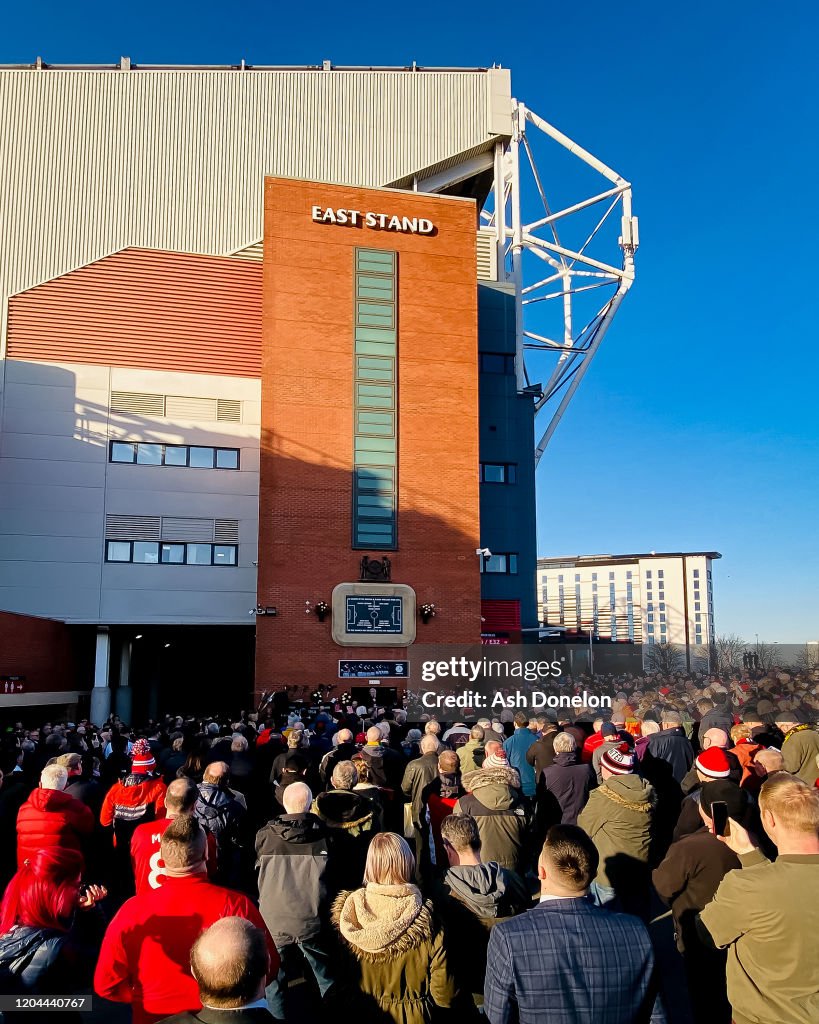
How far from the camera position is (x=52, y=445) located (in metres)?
34.2

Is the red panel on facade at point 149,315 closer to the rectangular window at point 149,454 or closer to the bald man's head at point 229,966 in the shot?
the rectangular window at point 149,454

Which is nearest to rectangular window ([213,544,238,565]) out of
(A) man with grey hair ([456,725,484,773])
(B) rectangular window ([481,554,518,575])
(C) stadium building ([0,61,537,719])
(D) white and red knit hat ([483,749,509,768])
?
(C) stadium building ([0,61,537,719])

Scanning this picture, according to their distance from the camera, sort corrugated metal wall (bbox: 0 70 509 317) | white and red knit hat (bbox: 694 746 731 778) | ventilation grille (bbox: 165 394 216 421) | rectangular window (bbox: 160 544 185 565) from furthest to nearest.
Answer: corrugated metal wall (bbox: 0 70 509 317) → ventilation grille (bbox: 165 394 216 421) → rectangular window (bbox: 160 544 185 565) → white and red knit hat (bbox: 694 746 731 778)

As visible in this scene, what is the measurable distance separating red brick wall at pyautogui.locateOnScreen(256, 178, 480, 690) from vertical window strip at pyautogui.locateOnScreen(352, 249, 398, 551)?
36cm

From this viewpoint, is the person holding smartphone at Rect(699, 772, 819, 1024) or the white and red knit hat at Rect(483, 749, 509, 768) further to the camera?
the white and red knit hat at Rect(483, 749, 509, 768)

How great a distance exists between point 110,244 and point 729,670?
3080cm

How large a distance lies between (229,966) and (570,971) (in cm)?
142

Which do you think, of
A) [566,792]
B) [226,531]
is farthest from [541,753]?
[226,531]

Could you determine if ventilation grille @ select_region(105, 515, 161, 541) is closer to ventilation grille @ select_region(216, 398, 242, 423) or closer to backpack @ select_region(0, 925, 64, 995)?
ventilation grille @ select_region(216, 398, 242, 423)

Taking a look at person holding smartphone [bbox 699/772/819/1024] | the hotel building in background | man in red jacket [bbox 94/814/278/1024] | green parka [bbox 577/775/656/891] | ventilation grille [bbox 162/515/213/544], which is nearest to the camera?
person holding smartphone [bbox 699/772/819/1024]

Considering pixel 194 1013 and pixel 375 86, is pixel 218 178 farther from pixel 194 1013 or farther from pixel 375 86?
pixel 194 1013

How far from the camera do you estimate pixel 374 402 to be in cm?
3484

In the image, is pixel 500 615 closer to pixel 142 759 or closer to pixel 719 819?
pixel 142 759

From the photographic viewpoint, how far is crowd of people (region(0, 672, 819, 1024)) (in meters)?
3.62
